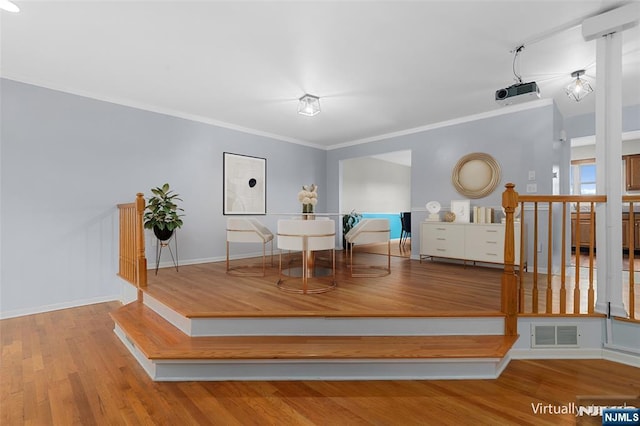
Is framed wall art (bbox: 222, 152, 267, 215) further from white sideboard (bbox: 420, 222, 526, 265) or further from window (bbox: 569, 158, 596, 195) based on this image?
window (bbox: 569, 158, 596, 195)

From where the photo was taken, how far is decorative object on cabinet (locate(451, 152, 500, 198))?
4.81 m

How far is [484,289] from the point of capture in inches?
134

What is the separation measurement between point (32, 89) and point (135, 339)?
3.16 meters

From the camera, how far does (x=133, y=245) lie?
3.64 metres

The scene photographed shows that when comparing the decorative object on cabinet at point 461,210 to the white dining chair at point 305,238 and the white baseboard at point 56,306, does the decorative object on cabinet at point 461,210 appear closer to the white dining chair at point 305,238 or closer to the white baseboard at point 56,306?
the white dining chair at point 305,238

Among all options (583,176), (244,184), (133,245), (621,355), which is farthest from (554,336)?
(583,176)

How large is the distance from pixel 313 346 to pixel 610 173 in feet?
8.77

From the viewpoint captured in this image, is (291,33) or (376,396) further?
(291,33)

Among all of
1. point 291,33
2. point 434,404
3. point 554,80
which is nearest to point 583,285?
point 554,80

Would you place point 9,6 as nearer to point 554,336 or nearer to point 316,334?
point 316,334

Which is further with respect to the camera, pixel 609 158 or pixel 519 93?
pixel 519 93

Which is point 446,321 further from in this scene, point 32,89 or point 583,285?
point 32,89

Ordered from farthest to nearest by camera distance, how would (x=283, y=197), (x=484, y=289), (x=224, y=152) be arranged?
(x=283, y=197), (x=224, y=152), (x=484, y=289)

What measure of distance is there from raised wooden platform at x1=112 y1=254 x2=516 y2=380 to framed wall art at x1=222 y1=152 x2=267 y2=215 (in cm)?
234
